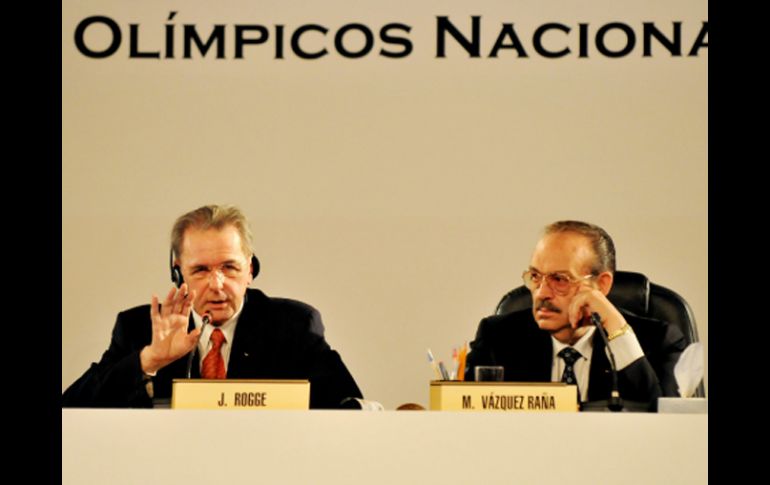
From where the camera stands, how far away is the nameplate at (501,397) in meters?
2.71

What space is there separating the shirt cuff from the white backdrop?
30.7 inches

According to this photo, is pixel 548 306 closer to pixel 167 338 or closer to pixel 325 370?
pixel 325 370

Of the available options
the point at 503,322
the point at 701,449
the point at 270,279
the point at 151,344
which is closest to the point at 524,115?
the point at 503,322

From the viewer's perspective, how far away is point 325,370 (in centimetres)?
448

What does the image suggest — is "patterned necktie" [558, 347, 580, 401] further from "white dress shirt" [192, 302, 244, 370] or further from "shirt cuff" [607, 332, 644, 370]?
"white dress shirt" [192, 302, 244, 370]

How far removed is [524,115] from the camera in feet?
15.4

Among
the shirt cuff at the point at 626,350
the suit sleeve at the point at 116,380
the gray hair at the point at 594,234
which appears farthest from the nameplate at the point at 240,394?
the gray hair at the point at 594,234

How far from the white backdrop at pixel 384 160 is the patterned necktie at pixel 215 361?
0.29m

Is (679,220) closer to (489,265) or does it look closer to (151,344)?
(489,265)

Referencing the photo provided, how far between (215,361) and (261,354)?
0.54 ft

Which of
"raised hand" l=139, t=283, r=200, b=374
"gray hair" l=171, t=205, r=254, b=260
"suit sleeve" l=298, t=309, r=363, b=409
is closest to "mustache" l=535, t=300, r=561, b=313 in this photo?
"suit sleeve" l=298, t=309, r=363, b=409

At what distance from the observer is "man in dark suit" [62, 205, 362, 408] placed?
4.30m

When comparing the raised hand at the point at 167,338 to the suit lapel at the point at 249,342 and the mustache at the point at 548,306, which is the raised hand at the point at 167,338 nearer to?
the suit lapel at the point at 249,342
